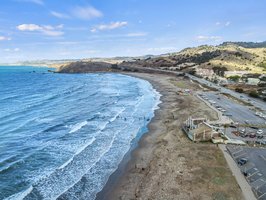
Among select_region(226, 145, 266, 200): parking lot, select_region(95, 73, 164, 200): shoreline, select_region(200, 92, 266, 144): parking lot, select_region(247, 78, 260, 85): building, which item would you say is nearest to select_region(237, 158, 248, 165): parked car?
select_region(226, 145, 266, 200): parking lot

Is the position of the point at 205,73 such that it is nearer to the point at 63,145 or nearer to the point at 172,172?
the point at 63,145

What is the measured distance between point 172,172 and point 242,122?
27.8 meters

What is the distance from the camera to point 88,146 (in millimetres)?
42094

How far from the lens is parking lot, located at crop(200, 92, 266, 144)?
1753 inches

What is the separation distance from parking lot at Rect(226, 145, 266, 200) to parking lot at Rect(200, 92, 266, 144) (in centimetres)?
474

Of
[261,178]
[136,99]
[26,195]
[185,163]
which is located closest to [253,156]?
[261,178]

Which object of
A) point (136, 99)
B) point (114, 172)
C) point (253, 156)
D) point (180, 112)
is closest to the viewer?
point (114, 172)

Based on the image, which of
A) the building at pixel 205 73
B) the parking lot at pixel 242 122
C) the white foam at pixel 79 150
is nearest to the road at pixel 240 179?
the parking lot at pixel 242 122

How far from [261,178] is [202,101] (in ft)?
159

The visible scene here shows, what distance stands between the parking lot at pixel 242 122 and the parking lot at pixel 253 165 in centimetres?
474

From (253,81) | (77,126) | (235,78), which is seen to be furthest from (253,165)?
(235,78)

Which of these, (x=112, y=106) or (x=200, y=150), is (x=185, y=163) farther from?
(x=112, y=106)

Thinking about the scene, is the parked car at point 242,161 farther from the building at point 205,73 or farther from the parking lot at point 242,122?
the building at point 205,73

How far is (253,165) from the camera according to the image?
3350 centimetres
